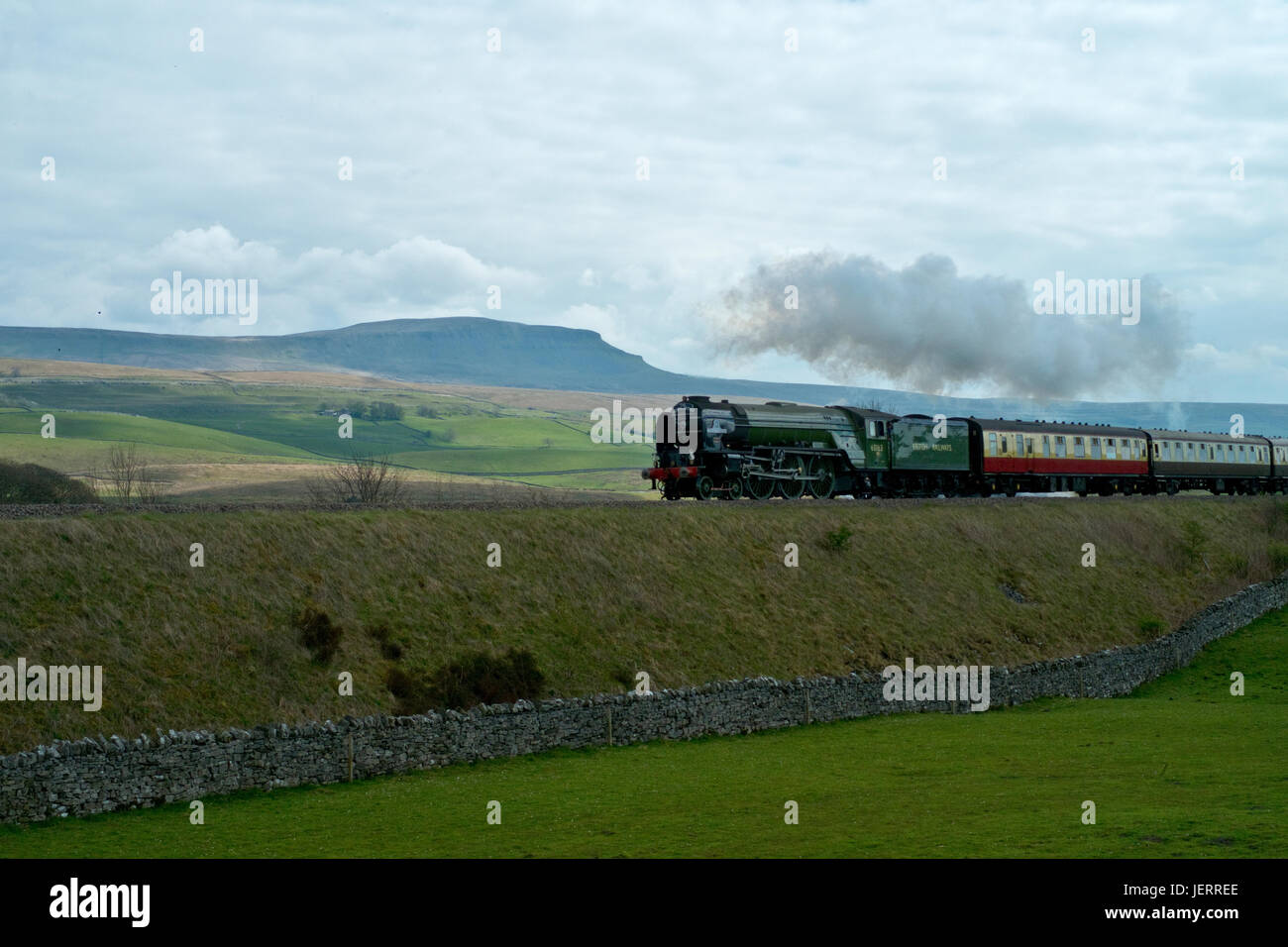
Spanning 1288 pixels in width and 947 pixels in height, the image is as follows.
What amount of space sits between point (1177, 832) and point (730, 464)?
41968 mm

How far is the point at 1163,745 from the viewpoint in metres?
30.2

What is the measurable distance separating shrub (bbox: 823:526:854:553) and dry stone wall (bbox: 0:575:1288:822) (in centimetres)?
1094

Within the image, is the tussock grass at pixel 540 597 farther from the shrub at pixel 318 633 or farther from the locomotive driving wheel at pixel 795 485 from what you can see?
the locomotive driving wheel at pixel 795 485

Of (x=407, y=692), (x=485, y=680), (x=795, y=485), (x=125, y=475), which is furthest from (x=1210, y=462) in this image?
(x=125, y=475)

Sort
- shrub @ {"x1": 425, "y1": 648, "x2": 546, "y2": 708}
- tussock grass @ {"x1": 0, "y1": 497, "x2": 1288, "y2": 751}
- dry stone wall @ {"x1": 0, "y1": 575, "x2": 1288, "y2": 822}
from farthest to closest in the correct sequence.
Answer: shrub @ {"x1": 425, "y1": 648, "x2": 546, "y2": 708} < tussock grass @ {"x1": 0, "y1": 497, "x2": 1288, "y2": 751} < dry stone wall @ {"x1": 0, "y1": 575, "x2": 1288, "y2": 822}

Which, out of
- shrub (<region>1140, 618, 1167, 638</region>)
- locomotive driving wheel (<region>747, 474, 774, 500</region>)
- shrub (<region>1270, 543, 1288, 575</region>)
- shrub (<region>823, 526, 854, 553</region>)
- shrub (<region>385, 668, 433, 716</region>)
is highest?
locomotive driving wheel (<region>747, 474, 774, 500</region>)

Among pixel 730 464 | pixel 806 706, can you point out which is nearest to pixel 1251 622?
pixel 730 464

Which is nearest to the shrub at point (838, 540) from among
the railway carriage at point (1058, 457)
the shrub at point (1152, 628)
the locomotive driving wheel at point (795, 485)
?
the locomotive driving wheel at point (795, 485)

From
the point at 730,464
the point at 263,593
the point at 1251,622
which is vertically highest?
the point at 730,464

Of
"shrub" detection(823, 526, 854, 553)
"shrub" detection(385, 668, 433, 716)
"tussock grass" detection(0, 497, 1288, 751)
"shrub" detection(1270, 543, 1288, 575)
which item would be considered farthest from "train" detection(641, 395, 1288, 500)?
"shrub" detection(385, 668, 433, 716)

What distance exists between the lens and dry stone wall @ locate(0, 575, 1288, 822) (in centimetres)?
2350

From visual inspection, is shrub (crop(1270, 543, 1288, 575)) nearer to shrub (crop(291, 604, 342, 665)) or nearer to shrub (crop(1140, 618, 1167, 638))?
shrub (crop(1140, 618, 1167, 638))

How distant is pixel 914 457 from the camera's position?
72062 millimetres
